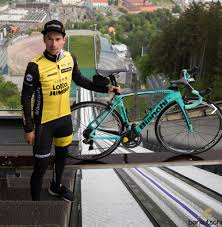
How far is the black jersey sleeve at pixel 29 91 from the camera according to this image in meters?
2.24

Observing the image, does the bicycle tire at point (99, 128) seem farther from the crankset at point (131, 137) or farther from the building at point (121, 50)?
the building at point (121, 50)

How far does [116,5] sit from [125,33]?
32.5m

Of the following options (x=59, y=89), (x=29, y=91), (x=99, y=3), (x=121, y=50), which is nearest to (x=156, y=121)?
(x=59, y=89)

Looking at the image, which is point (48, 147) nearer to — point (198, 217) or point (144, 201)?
point (144, 201)

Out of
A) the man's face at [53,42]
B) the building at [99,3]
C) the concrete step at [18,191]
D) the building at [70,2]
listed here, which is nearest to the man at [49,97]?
the man's face at [53,42]

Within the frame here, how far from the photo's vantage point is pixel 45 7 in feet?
275

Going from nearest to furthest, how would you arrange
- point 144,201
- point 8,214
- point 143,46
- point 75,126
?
1. point 8,214
2. point 144,201
3. point 75,126
4. point 143,46

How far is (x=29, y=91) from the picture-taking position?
7.45 feet

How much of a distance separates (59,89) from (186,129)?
1350 mm

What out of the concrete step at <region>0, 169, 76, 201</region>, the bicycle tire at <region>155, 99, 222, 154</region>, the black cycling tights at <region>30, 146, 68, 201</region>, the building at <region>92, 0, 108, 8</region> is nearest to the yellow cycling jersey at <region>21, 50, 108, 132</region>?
the black cycling tights at <region>30, 146, 68, 201</region>

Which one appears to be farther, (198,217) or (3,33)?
(3,33)

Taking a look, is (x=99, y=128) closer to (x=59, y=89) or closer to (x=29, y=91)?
(x=59, y=89)

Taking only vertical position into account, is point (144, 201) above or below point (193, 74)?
below

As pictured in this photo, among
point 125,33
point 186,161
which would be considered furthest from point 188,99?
point 125,33
